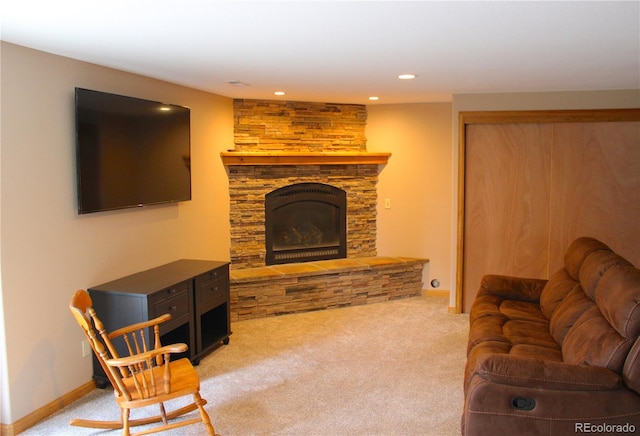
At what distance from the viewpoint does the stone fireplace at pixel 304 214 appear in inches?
219

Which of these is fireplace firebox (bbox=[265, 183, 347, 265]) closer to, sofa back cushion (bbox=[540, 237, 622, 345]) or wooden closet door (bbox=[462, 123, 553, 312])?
wooden closet door (bbox=[462, 123, 553, 312])

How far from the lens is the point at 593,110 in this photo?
16.6 ft

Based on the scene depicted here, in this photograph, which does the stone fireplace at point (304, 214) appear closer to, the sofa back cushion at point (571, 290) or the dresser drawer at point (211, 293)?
the dresser drawer at point (211, 293)

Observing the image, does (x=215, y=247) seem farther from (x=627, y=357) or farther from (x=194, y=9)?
(x=627, y=357)

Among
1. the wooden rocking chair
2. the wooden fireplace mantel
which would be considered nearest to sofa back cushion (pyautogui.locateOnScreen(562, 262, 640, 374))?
the wooden rocking chair

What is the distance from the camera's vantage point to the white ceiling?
2318 millimetres

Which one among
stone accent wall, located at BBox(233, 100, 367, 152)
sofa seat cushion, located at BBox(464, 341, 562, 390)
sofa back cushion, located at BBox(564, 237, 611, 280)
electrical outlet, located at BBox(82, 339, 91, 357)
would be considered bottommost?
electrical outlet, located at BBox(82, 339, 91, 357)

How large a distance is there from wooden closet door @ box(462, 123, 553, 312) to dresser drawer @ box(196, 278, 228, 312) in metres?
2.44

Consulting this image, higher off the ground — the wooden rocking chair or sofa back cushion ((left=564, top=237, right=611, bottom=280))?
sofa back cushion ((left=564, top=237, right=611, bottom=280))

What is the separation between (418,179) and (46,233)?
13.0 ft

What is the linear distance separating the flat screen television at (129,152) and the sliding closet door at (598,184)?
3436mm

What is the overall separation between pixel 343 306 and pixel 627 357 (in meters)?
3.53

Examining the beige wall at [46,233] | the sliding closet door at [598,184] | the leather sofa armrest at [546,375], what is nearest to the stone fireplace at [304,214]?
the beige wall at [46,233]

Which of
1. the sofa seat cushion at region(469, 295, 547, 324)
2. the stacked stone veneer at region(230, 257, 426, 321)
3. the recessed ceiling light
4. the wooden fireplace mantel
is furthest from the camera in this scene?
the wooden fireplace mantel
